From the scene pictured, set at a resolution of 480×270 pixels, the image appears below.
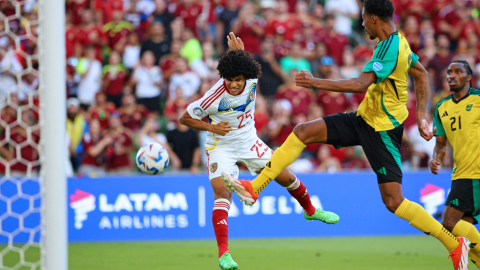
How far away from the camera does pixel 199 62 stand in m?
12.8

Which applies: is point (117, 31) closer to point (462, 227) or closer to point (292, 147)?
point (292, 147)

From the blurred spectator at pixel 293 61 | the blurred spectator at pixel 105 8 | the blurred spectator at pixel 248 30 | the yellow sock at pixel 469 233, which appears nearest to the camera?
the yellow sock at pixel 469 233

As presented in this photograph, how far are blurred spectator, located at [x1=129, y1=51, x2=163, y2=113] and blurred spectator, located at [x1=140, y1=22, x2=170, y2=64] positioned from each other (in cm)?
37

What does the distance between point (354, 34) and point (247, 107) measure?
889 cm

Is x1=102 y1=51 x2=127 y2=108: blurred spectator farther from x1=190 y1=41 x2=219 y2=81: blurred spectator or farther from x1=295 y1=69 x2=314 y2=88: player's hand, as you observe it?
x1=295 y1=69 x2=314 y2=88: player's hand

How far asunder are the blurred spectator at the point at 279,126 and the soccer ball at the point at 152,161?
196 inches

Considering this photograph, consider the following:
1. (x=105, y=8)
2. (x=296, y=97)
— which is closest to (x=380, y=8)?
(x=296, y=97)

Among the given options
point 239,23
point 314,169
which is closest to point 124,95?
point 239,23

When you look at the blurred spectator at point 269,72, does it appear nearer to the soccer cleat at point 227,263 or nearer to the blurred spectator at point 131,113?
the blurred spectator at point 131,113

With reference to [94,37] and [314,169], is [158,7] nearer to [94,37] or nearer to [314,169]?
[94,37]

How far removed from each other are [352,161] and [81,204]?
17.5ft

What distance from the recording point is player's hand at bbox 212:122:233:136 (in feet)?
21.0

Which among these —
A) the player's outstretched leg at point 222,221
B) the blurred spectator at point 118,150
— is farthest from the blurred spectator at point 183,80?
the player's outstretched leg at point 222,221

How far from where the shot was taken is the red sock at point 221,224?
6.07 metres
